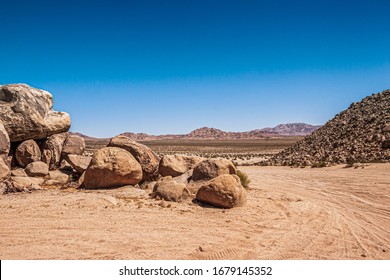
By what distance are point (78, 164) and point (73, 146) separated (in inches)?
112

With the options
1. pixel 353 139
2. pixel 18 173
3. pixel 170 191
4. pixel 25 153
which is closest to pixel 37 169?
pixel 18 173

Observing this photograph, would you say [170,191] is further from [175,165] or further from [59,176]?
[59,176]

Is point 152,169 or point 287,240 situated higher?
point 152,169

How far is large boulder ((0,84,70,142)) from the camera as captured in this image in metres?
12.3

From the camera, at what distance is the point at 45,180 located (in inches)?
464

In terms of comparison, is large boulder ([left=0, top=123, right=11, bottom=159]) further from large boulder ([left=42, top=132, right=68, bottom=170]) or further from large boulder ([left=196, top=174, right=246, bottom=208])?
large boulder ([left=196, top=174, right=246, bottom=208])

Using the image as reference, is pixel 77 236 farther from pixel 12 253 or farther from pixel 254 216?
pixel 254 216

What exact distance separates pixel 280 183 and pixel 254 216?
6213mm

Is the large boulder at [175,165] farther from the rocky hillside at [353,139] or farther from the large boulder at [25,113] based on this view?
the rocky hillside at [353,139]

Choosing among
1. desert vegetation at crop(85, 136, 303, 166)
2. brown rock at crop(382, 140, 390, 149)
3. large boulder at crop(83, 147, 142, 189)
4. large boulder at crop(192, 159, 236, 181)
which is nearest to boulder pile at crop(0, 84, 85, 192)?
large boulder at crop(83, 147, 142, 189)

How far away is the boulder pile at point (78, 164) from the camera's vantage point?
9289 mm

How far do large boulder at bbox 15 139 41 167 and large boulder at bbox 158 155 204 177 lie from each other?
18.8 feet

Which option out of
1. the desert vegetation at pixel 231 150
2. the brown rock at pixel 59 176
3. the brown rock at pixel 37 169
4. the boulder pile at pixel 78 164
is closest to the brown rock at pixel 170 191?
the boulder pile at pixel 78 164
